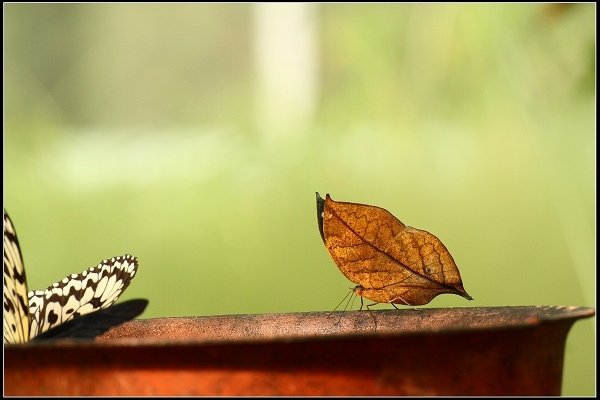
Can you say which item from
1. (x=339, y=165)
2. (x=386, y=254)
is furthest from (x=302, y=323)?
(x=339, y=165)

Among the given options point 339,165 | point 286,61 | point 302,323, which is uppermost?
point 286,61

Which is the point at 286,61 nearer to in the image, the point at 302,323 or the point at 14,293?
the point at 302,323

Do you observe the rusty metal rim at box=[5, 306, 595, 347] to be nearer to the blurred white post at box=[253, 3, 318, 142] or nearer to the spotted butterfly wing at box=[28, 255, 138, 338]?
the spotted butterfly wing at box=[28, 255, 138, 338]

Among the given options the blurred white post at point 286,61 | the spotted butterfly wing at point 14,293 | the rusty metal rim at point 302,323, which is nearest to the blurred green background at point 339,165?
the blurred white post at point 286,61

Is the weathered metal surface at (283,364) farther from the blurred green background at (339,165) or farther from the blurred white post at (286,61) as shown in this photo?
the blurred white post at (286,61)

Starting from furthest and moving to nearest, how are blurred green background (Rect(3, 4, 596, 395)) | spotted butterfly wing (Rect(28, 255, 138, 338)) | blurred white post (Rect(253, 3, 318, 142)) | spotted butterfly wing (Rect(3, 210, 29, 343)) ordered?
blurred white post (Rect(253, 3, 318, 142)) < blurred green background (Rect(3, 4, 596, 395)) < spotted butterfly wing (Rect(28, 255, 138, 338)) < spotted butterfly wing (Rect(3, 210, 29, 343))

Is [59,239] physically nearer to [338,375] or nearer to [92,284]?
[92,284]

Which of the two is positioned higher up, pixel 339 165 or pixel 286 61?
pixel 286 61

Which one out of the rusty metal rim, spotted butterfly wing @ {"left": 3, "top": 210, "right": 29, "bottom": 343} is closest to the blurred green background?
the rusty metal rim
